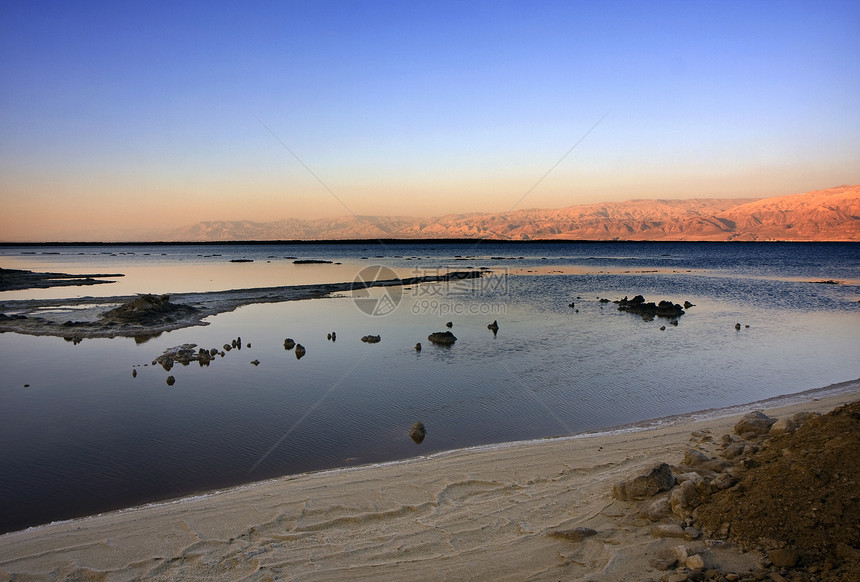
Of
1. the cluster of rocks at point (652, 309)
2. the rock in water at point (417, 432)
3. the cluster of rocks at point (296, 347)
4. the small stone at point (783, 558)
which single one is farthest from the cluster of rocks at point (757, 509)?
the cluster of rocks at point (652, 309)

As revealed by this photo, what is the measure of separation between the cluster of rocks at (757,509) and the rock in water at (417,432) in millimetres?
3704

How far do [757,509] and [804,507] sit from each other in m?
0.39

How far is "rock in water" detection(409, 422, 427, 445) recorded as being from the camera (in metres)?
8.96

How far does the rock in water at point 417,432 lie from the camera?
29.4 feet

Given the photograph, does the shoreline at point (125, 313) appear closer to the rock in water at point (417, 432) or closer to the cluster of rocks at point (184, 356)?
the cluster of rocks at point (184, 356)

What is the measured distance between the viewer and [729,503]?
527 cm

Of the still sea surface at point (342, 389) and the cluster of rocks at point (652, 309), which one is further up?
the cluster of rocks at point (652, 309)

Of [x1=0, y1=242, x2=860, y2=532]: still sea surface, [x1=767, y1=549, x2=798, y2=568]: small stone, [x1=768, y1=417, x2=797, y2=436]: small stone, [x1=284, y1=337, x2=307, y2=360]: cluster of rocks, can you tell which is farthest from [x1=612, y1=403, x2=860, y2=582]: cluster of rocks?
[x1=284, y1=337, x2=307, y2=360]: cluster of rocks

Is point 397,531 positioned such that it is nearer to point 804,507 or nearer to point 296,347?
point 804,507

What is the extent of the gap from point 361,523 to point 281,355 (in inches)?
437

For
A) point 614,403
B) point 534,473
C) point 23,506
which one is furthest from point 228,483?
point 614,403

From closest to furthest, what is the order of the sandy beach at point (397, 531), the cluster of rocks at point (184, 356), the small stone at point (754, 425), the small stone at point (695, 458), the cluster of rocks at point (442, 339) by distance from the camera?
the sandy beach at point (397, 531)
the small stone at point (695, 458)
the small stone at point (754, 425)
the cluster of rocks at point (184, 356)
the cluster of rocks at point (442, 339)

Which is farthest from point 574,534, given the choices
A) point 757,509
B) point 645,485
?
point 757,509

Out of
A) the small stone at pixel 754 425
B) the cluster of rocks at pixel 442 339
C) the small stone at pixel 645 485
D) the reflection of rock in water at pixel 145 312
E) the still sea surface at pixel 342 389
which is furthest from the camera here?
Result: the reflection of rock in water at pixel 145 312
